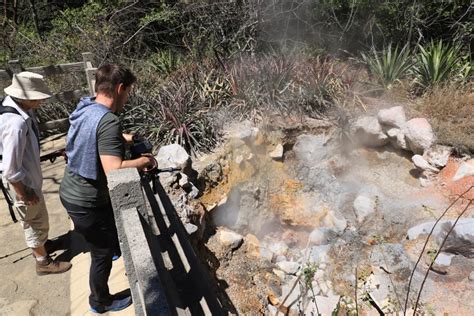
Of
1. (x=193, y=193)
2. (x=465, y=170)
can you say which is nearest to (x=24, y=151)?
(x=193, y=193)

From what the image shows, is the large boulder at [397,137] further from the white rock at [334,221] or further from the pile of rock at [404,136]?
the white rock at [334,221]

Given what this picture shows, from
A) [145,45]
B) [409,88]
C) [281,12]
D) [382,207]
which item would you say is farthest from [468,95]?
[145,45]

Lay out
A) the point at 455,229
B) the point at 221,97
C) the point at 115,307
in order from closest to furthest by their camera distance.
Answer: the point at 115,307 < the point at 455,229 < the point at 221,97

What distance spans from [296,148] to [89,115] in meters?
Answer: 4.14

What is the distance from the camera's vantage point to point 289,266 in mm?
4379

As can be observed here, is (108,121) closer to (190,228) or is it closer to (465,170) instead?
→ (190,228)

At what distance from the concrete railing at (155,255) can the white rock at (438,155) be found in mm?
3809

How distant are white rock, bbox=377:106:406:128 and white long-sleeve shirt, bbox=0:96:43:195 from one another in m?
4.74

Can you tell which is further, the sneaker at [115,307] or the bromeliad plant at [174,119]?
the bromeliad plant at [174,119]

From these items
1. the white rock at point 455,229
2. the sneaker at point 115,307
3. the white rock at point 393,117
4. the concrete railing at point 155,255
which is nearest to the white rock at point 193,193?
the concrete railing at point 155,255

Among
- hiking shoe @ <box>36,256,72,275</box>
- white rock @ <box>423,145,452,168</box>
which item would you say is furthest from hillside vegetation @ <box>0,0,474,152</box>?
hiking shoe @ <box>36,256,72,275</box>

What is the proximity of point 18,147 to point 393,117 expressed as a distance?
493 centimetres

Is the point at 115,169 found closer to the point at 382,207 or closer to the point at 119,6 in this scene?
the point at 382,207

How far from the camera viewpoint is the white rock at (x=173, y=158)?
4473mm
